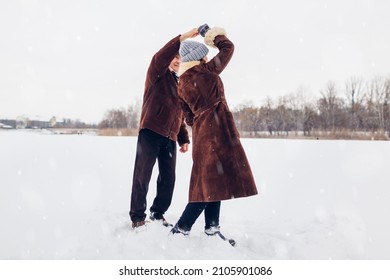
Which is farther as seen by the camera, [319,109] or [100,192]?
[319,109]

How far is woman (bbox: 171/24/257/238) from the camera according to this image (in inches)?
109

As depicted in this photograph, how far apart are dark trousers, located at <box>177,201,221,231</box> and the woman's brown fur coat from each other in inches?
2.7

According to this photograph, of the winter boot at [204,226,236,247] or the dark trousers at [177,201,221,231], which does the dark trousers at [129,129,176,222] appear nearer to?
the dark trousers at [177,201,221,231]

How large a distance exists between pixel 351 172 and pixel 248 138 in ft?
42.0

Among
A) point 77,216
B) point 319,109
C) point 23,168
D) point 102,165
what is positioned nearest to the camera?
point 77,216

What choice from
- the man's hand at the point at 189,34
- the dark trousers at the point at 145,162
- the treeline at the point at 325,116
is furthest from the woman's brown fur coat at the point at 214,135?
the treeline at the point at 325,116

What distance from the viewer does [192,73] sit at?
112 inches

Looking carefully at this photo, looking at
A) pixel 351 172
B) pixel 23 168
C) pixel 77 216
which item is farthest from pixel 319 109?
pixel 77 216

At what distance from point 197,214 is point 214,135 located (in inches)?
25.5

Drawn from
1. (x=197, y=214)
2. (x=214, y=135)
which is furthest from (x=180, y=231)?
(x=214, y=135)

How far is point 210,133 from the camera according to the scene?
2.82 metres

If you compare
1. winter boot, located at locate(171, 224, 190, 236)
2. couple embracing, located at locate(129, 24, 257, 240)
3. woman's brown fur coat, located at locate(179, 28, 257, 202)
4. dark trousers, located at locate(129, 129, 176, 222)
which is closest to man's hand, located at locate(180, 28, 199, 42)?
couple embracing, located at locate(129, 24, 257, 240)

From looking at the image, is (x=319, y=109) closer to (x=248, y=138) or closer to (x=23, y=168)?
(x=248, y=138)
